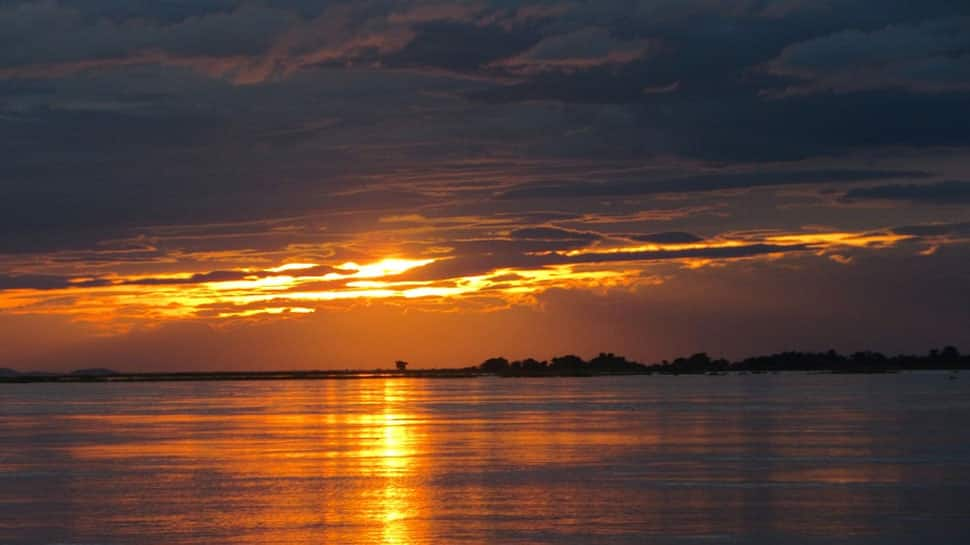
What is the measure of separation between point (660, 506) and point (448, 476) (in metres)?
9.14

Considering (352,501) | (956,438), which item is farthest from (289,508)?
(956,438)

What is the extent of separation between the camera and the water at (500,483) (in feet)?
90.6

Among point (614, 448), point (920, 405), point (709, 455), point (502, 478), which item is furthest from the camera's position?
point (920, 405)

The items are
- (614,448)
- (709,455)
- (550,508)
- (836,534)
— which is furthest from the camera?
(614,448)

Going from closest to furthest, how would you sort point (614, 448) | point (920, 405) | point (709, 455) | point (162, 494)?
point (162, 494)
point (709, 455)
point (614, 448)
point (920, 405)

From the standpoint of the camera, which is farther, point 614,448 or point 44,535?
point 614,448

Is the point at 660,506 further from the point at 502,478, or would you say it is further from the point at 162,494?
the point at 162,494

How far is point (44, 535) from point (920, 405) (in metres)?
68.1

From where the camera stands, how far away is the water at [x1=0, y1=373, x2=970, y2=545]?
27.6 m

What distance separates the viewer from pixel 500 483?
120 ft

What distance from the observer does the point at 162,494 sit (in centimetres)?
3484

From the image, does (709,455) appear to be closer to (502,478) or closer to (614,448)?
(614,448)

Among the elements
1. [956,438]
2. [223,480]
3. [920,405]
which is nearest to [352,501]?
[223,480]

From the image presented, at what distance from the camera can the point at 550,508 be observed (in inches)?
1220
